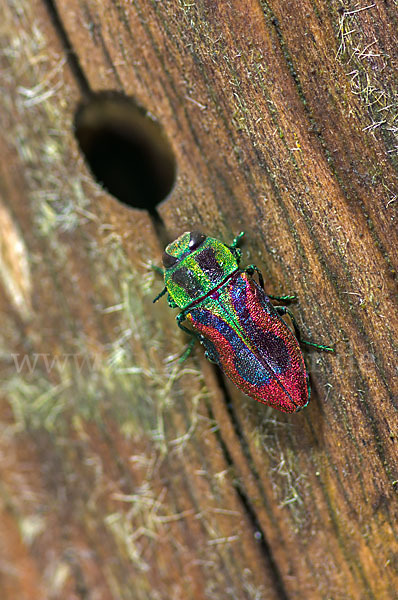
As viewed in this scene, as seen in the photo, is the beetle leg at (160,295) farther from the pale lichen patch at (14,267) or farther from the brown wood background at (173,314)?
the pale lichen patch at (14,267)

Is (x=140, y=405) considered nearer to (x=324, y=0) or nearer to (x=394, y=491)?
(x=394, y=491)

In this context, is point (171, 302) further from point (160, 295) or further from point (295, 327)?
point (295, 327)

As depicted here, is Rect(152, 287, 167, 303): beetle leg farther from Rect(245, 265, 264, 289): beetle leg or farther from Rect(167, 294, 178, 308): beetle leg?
Rect(245, 265, 264, 289): beetle leg

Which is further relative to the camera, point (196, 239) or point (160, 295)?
point (160, 295)

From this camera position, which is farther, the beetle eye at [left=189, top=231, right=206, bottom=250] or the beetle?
the beetle eye at [left=189, top=231, right=206, bottom=250]

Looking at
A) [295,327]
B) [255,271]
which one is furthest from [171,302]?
[295,327]

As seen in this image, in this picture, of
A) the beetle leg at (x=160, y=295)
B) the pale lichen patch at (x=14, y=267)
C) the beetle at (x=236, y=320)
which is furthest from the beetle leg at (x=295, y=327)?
the pale lichen patch at (x=14, y=267)

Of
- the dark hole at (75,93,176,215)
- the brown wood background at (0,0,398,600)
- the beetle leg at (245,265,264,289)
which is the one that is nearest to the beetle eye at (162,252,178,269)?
the brown wood background at (0,0,398,600)
